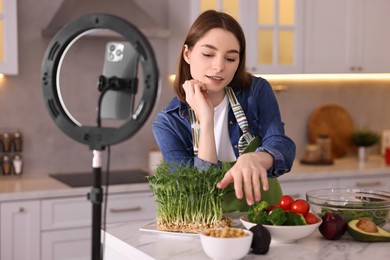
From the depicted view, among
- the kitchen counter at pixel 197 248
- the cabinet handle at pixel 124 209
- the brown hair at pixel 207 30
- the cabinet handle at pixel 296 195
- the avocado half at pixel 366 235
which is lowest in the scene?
the cabinet handle at pixel 124 209

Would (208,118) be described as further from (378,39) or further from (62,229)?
(378,39)

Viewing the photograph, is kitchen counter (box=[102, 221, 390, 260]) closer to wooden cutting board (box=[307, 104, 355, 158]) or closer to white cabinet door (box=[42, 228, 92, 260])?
white cabinet door (box=[42, 228, 92, 260])

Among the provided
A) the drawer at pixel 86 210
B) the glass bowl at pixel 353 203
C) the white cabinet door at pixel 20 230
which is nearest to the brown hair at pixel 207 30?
the glass bowl at pixel 353 203

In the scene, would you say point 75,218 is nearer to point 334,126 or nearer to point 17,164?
point 17,164

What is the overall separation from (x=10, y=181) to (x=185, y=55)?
192cm

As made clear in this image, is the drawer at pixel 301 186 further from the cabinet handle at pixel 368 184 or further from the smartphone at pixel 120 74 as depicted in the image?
the smartphone at pixel 120 74

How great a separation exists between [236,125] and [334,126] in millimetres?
2657

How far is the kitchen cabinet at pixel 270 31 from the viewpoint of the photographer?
4.24 meters

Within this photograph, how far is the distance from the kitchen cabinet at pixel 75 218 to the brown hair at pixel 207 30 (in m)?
1.39

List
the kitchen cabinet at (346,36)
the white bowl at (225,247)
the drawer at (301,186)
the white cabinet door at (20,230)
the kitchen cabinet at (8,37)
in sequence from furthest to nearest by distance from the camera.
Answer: the kitchen cabinet at (346,36), the drawer at (301,186), the kitchen cabinet at (8,37), the white cabinet door at (20,230), the white bowl at (225,247)

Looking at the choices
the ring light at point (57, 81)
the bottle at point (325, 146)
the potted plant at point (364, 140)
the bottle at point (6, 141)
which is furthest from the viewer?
the potted plant at point (364, 140)

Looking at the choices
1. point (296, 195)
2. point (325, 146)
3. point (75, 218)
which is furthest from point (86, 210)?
point (325, 146)

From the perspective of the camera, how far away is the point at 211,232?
1798 millimetres

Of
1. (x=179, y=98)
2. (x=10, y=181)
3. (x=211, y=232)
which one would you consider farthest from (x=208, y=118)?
(x=10, y=181)
